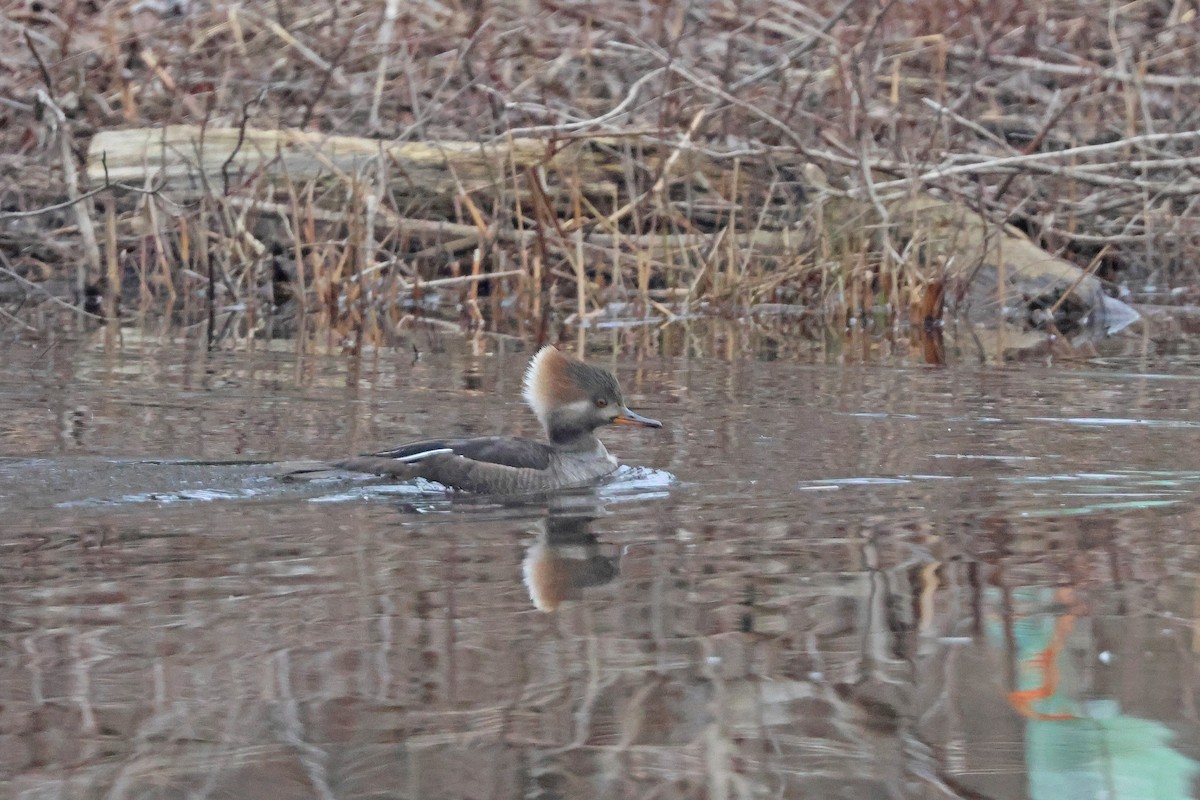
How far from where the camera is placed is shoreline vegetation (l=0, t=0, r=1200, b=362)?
12.1 metres

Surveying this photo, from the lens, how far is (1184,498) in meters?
5.58

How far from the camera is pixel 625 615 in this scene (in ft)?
13.2

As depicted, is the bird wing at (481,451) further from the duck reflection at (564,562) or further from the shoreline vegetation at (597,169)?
the shoreline vegetation at (597,169)

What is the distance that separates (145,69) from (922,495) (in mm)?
11280

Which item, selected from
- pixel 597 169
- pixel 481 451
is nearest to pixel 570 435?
pixel 481 451

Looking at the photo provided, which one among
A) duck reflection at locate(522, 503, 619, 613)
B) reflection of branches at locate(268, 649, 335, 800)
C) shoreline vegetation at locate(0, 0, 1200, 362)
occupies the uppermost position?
shoreline vegetation at locate(0, 0, 1200, 362)

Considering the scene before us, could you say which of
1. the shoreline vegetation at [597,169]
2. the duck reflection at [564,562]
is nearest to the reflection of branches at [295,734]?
the duck reflection at [564,562]

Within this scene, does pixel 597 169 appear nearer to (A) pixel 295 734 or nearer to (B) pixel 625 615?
(B) pixel 625 615

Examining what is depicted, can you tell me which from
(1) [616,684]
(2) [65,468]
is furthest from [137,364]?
(1) [616,684]

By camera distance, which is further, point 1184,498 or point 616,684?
point 1184,498

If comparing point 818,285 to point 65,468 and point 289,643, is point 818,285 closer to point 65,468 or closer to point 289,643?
point 65,468

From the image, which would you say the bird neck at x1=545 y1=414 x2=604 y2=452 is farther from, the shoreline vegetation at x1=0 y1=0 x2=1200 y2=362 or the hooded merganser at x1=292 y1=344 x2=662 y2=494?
the shoreline vegetation at x1=0 y1=0 x2=1200 y2=362

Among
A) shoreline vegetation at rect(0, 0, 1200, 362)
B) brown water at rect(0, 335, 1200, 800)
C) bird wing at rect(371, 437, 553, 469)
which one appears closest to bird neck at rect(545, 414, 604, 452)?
brown water at rect(0, 335, 1200, 800)

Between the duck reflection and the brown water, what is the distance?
0.06ft
